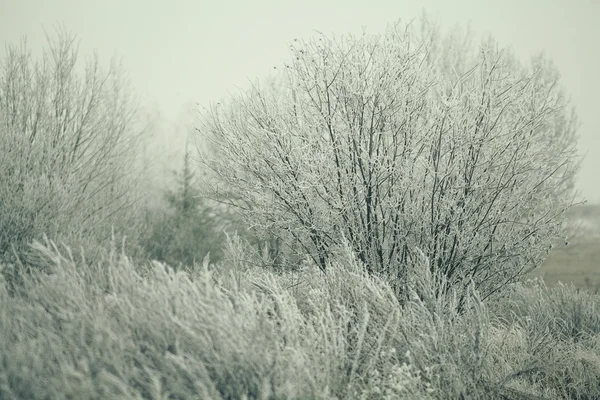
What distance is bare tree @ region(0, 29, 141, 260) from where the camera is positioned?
40.8ft

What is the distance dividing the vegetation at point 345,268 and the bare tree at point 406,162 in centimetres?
3

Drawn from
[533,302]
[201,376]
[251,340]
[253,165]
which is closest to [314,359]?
[251,340]

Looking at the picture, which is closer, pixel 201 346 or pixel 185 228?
pixel 201 346

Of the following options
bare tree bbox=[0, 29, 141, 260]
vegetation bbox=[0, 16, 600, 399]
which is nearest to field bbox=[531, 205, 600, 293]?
vegetation bbox=[0, 16, 600, 399]

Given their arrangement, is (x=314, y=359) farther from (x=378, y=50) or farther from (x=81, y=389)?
(x=378, y=50)

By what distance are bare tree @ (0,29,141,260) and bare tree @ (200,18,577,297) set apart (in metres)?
5.66

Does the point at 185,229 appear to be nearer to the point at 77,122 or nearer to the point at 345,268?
the point at 77,122

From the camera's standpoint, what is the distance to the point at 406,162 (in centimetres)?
699

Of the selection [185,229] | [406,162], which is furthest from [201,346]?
[185,229]

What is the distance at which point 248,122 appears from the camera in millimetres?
7922

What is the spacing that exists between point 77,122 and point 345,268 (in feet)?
33.6

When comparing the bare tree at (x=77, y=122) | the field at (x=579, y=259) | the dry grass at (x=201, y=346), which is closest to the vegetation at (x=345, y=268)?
the dry grass at (x=201, y=346)

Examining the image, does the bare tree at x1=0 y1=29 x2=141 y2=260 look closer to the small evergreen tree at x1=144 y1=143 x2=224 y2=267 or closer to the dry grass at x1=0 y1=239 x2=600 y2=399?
the small evergreen tree at x1=144 y1=143 x2=224 y2=267

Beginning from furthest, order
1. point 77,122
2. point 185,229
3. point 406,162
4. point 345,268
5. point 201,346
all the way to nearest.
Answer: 1. point 185,229
2. point 77,122
3. point 406,162
4. point 345,268
5. point 201,346
